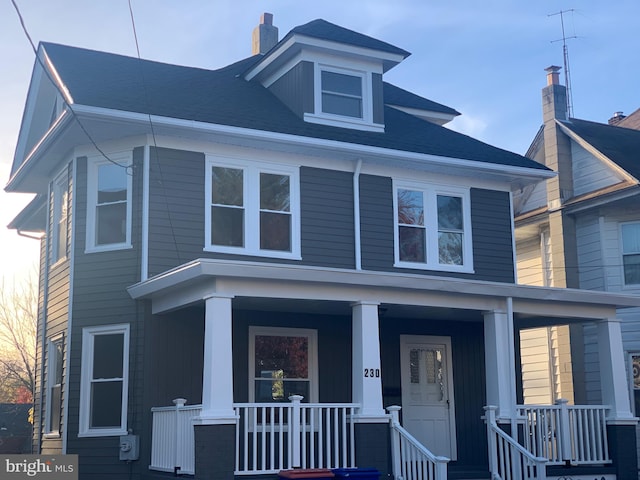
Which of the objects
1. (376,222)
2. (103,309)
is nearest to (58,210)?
(103,309)

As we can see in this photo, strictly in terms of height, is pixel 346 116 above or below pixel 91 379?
above

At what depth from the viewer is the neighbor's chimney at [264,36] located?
19.7 metres

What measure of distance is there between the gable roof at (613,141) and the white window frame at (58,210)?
11365 mm

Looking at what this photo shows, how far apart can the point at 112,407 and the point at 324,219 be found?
4.58 metres

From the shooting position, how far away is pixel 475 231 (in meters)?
15.9

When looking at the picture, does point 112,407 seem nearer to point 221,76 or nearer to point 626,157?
point 221,76

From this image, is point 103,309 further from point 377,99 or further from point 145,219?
point 377,99

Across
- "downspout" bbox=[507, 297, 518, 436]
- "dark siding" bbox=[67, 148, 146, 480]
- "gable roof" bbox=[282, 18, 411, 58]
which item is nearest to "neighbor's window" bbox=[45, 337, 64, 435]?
"dark siding" bbox=[67, 148, 146, 480]

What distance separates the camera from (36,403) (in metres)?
17.1

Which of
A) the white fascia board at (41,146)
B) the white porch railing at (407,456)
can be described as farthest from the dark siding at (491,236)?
the white fascia board at (41,146)

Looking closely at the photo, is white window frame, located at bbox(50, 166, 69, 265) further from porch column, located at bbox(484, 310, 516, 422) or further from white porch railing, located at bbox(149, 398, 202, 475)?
porch column, located at bbox(484, 310, 516, 422)

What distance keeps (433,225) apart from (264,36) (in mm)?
6933

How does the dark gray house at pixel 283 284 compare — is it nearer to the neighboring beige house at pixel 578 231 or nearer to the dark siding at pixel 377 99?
the dark siding at pixel 377 99

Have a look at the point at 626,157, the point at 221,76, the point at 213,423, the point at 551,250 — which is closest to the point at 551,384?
the point at 551,250
